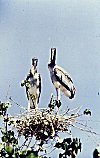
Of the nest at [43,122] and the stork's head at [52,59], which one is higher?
the stork's head at [52,59]

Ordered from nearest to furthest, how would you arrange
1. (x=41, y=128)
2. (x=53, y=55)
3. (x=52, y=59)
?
(x=41, y=128), (x=53, y=55), (x=52, y=59)

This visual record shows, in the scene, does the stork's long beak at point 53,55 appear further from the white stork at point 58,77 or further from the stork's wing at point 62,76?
the stork's wing at point 62,76

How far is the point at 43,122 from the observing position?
328cm

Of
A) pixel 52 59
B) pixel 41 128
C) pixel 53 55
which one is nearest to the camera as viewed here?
pixel 41 128

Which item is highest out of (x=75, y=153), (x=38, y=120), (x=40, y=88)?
(x=40, y=88)

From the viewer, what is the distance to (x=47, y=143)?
2.41 meters

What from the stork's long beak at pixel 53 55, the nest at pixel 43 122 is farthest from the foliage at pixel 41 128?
the stork's long beak at pixel 53 55

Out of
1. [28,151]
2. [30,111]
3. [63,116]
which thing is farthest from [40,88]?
[28,151]

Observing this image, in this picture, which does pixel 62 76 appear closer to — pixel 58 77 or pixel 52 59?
pixel 58 77

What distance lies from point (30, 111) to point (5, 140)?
151 cm

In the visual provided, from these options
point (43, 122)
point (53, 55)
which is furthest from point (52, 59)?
point (43, 122)

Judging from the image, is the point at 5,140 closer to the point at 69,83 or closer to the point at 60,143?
the point at 60,143

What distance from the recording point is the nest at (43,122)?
9.94ft

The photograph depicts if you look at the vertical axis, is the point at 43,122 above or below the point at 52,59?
below
